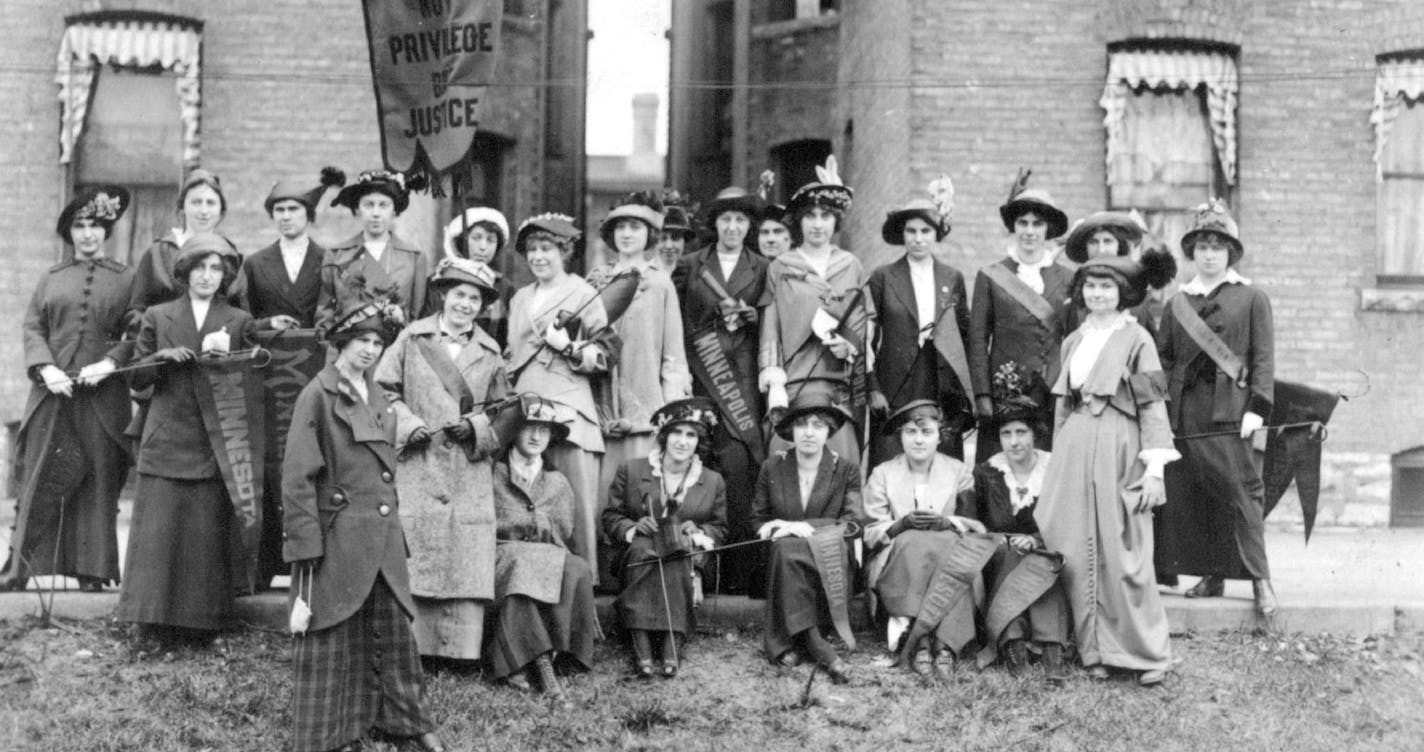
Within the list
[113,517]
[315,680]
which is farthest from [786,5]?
[315,680]

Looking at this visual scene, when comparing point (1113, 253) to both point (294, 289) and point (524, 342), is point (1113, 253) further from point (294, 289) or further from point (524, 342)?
point (294, 289)

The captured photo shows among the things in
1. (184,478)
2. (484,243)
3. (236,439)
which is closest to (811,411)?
(484,243)

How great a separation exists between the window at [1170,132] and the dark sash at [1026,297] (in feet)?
15.0

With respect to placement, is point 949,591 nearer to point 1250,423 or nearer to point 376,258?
point 1250,423

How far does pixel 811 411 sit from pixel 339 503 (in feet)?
8.13

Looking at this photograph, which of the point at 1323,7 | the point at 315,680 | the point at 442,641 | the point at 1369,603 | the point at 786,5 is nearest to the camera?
the point at 315,680

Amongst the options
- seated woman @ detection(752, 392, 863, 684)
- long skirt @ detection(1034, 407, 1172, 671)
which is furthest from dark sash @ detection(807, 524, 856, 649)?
long skirt @ detection(1034, 407, 1172, 671)

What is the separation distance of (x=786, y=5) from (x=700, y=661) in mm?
12172

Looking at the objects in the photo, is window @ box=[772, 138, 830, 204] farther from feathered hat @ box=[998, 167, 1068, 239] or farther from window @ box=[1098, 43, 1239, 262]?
feathered hat @ box=[998, 167, 1068, 239]

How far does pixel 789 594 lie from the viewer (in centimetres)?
747

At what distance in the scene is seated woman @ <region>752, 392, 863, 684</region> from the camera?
24.5 feet

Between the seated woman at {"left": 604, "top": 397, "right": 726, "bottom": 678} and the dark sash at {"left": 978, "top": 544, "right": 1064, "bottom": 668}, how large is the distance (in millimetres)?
1366

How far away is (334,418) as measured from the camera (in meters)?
6.43

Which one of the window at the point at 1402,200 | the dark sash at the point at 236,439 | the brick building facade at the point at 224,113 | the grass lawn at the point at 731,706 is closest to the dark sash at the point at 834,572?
the grass lawn at the point at 731,706
